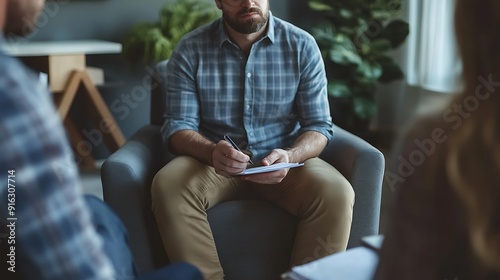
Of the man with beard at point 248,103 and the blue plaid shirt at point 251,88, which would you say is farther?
the blue plaid shirt at point 251,88

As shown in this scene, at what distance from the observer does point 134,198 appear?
1.98m

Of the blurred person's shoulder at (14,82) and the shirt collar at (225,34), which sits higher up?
the blurred person's shoulder at (14,82)

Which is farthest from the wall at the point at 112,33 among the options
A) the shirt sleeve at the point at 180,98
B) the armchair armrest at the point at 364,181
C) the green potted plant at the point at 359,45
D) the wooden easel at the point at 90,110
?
the armchair armrest at the point at 364,181

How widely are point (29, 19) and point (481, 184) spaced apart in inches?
26.4

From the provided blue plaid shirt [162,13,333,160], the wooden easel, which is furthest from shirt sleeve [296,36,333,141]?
the wooden easel

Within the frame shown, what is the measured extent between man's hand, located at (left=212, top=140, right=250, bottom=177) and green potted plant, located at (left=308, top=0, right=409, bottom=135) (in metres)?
1.88

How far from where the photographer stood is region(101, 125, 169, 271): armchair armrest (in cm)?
196

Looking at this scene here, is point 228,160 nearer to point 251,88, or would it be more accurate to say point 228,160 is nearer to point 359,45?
point 251,88

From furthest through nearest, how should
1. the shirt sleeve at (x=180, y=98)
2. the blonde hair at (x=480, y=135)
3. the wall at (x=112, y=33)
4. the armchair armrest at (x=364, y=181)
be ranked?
the wall at (x=112, y=33) < the shirt sleeve at (x=180, y=98) < the armchair armrest at (x=364, y=181) < the blonde hair at (x=480, y=135)

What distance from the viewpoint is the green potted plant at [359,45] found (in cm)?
384

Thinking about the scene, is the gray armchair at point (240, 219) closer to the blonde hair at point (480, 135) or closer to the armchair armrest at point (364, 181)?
the armchair armrest at point (364, 181)

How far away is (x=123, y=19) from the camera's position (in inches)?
155

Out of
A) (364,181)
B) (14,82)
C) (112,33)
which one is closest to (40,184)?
(14,82)

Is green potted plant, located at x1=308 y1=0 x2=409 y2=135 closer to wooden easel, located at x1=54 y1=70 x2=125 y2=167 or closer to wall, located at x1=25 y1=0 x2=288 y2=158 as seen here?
wall, located at x1=25 y1=0 x2=288 y2=158
